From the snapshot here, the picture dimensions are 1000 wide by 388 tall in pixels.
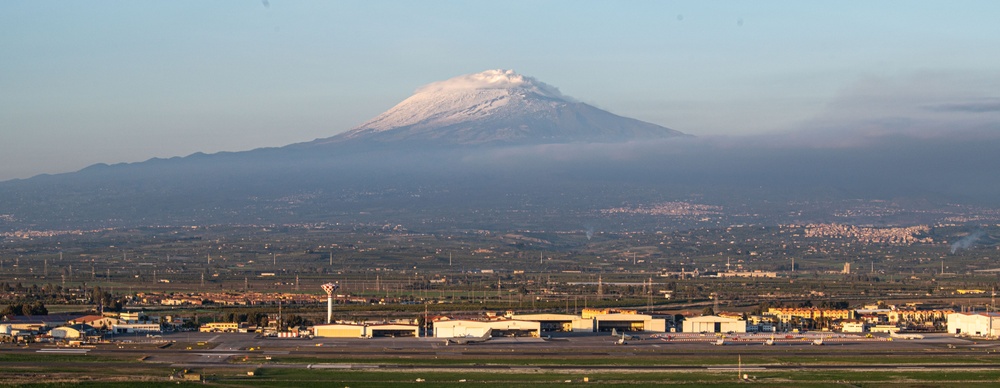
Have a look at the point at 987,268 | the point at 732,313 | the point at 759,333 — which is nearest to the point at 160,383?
the point at 759,333

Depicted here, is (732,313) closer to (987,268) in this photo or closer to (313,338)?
(313,338)

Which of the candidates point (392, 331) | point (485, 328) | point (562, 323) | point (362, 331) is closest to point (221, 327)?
point (362, 331)

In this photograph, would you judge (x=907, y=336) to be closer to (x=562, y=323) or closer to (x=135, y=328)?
(x=562, y=323)

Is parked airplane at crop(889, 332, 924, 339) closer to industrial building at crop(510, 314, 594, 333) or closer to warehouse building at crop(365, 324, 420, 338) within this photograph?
industrial building at crop(510, 314, 594, 333)

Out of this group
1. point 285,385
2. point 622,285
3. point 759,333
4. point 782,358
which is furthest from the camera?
point 622,285

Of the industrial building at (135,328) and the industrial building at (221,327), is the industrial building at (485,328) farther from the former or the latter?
the industrial building at (135,328)

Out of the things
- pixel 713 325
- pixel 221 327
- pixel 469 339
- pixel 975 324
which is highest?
pixel 975 324
